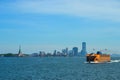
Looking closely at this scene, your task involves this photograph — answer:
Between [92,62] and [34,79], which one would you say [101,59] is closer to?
[92,62]

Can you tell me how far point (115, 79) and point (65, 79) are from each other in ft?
38.0

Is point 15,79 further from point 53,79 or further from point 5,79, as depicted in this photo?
point 53,79

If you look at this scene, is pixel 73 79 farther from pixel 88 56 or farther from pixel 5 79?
pixel 88 56

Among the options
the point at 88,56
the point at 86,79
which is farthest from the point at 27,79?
the point at 88,56

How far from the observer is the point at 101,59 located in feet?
599

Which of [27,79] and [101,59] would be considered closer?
[27,79]

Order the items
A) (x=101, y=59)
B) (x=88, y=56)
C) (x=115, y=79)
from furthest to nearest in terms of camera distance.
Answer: (x=101, y=59) → (x=88, y=56) → (x=115, y=79)

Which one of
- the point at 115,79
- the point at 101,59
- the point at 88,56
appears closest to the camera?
the point at 115,79

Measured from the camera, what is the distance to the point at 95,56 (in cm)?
17225

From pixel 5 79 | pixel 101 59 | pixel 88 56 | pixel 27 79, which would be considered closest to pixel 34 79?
pixel 27 79

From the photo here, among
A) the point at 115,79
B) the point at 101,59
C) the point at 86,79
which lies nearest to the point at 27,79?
the point at 86,79

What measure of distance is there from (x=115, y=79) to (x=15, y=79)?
925 inches

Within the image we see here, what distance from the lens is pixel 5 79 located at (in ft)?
255

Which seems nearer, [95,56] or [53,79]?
[53,79]
